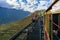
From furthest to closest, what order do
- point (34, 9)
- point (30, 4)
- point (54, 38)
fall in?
point (30, 4) < point (34, 9) < point (54, 38)

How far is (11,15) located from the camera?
3768 millimetres

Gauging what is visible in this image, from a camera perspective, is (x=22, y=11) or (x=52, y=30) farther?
(x=22, y=11)

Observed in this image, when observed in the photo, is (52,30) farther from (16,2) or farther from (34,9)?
(16,2)

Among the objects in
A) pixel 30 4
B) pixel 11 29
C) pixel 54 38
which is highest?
pixel 30 4

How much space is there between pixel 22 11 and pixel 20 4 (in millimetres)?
256

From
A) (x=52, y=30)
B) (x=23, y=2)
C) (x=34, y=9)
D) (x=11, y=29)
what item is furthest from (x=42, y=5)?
(x=52, y=30)

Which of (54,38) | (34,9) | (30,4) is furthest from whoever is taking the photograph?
(30,4)

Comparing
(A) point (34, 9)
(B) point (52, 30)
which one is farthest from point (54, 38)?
(A) point (34, 9)

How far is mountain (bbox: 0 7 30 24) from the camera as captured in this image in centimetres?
358

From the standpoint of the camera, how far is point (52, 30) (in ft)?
3.04

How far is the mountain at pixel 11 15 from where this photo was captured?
3584mm

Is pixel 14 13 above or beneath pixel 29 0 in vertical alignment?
beneath

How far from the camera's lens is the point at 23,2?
152 inches

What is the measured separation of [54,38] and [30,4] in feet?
9.90
